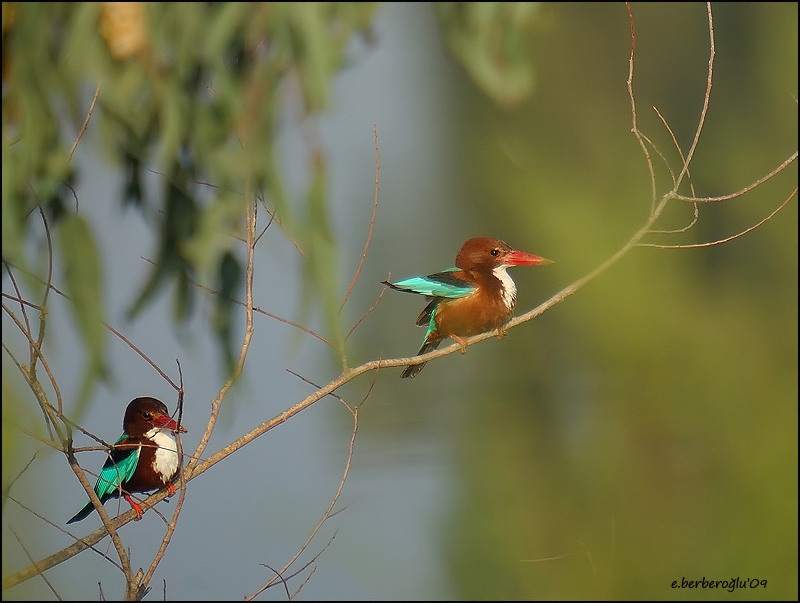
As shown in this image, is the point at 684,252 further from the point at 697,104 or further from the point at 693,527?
the point at 693,527

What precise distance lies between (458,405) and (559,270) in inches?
38.1

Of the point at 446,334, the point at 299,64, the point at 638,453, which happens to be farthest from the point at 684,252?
the point at 299,64

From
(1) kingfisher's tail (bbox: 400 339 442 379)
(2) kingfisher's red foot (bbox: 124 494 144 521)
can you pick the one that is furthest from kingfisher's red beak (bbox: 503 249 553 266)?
(2) kingfisher's red foot (bbox: 124 494 144 521)

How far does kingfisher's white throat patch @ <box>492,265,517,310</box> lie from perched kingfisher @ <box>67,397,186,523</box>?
31.0 inches

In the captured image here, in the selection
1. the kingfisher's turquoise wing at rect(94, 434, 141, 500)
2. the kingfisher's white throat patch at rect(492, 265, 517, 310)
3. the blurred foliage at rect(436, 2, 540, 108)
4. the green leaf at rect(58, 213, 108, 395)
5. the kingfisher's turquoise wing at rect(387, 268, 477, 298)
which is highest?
the blurred foliage at rect(436, 2, 540, 108)

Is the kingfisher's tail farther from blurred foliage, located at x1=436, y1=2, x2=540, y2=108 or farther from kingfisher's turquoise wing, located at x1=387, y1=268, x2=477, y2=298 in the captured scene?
blurred foliage, located at x1=436, y1=2, x2=540, y2=108

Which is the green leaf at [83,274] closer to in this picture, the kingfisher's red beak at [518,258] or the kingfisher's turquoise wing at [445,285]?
the kingfisher's turquoise wing at [445,285]

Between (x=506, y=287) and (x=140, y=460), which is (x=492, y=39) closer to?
(x=506, y=287)

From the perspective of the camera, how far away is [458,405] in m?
4.59

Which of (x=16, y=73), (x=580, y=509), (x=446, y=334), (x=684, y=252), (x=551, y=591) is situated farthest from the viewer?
(x=684, y=252)

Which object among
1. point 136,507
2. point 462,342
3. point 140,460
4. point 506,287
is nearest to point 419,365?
point 462,342

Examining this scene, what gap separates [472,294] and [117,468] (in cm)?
80

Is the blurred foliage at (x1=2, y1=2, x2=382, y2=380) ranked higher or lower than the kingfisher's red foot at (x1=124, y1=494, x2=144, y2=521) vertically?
higher

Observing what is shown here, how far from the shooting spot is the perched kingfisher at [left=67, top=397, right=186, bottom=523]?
1.68 metres
